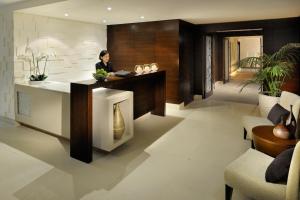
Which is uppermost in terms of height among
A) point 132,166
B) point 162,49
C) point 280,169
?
point 162,49

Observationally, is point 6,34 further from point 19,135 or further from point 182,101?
point 182,101

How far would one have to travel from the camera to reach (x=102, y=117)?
10.4 ft

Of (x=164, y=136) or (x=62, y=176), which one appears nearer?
(x=62, y=176)

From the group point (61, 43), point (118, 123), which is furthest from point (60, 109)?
point (61, 43)

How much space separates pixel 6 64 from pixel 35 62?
0.52m

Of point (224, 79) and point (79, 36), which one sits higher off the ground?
point (79, 36)

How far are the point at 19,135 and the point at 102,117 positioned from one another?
1889mm

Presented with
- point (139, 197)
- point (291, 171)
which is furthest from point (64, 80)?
point (291, 171)

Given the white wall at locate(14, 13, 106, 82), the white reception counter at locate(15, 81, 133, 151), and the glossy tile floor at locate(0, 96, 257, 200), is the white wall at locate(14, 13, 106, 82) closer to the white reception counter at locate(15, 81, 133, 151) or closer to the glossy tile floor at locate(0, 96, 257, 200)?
the white reception counter at locate(15, 81, 133, 151)

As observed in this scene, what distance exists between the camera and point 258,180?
1.96m

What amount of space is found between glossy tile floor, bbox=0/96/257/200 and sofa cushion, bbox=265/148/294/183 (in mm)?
595

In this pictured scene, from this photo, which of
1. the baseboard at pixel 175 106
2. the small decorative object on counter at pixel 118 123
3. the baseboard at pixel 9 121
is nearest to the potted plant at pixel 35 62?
the baseboard at pixel 9 121

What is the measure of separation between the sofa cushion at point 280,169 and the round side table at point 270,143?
0.61m

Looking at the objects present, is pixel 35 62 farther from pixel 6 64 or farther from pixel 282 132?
pixel 282 132
